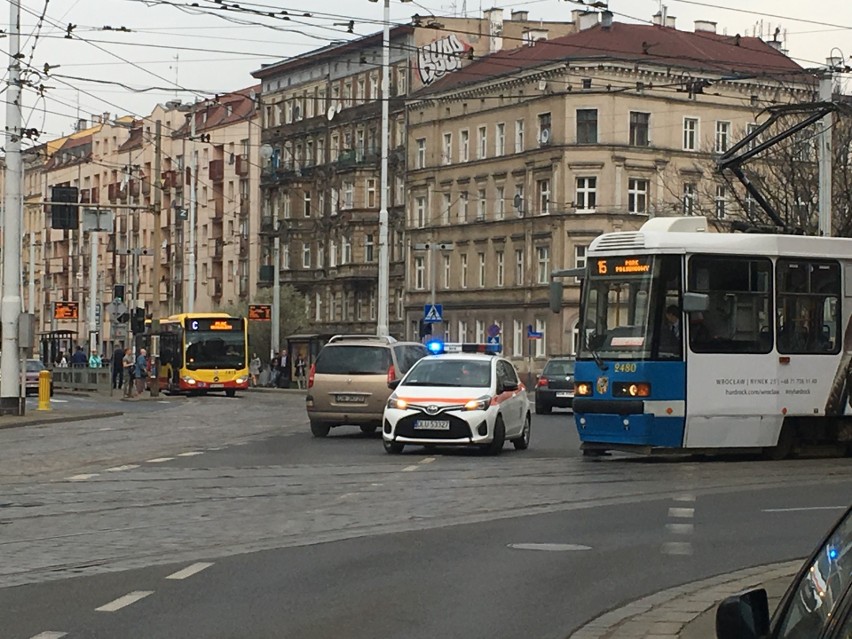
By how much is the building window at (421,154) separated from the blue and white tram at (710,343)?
68.7 metres

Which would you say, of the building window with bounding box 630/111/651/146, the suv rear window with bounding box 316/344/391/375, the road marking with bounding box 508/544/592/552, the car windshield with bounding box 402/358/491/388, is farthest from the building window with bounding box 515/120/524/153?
the road marking with bounding box 508/544/592/552

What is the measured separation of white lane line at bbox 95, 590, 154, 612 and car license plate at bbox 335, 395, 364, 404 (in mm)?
20413

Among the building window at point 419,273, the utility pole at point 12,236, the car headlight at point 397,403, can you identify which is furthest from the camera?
the building window at point 419,273

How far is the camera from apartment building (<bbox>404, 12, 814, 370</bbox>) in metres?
80.4

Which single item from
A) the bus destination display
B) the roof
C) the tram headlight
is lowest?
the tram headlight

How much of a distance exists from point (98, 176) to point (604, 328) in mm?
109091

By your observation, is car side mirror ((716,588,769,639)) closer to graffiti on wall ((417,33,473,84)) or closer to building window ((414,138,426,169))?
graffiti on wall ((417,33,473,84))

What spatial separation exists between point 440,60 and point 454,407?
67.8 meters

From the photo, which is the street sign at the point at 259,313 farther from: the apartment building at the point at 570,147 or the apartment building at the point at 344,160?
the apartment building at the point at 344,160

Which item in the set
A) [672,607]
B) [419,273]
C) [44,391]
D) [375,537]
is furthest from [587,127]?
[672,607]

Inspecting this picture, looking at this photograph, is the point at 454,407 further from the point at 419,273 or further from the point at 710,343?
the point at 419,273

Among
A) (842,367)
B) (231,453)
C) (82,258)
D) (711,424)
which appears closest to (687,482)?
(711,424)

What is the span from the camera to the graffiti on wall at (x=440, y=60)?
90750mm

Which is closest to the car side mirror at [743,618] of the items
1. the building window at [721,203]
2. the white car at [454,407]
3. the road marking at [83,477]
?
the road marking at [83,477]
